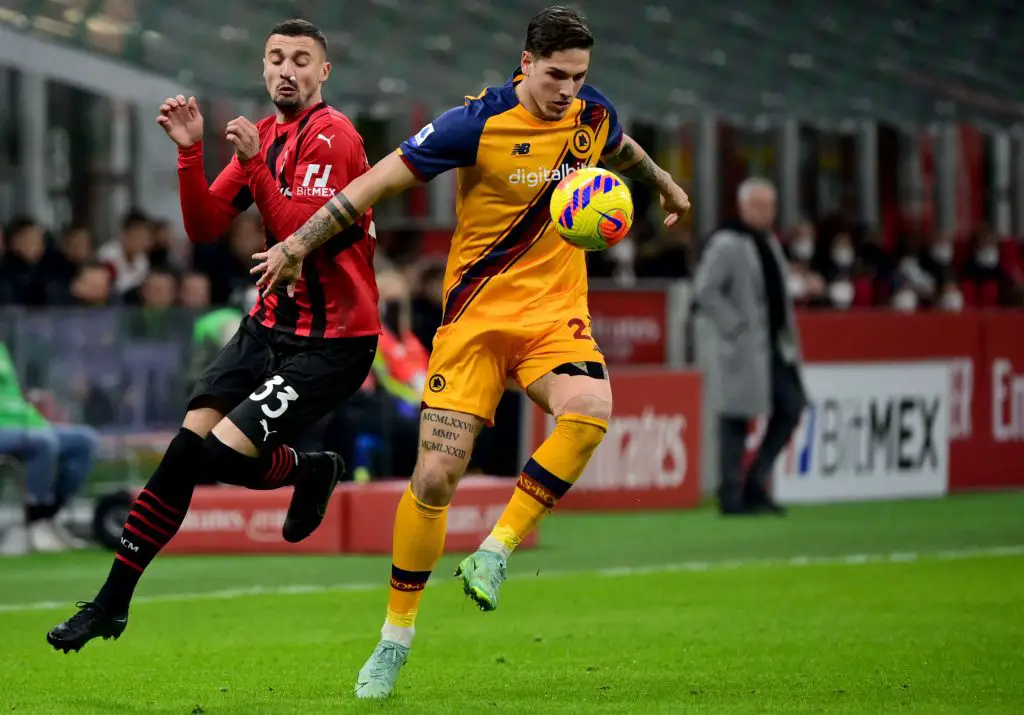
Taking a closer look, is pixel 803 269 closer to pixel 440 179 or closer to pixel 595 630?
pixel 440 179

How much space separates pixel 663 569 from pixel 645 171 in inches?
166

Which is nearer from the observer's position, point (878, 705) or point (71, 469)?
point (878, 705)

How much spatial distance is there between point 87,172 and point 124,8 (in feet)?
13.5

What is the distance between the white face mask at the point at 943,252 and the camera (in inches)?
841

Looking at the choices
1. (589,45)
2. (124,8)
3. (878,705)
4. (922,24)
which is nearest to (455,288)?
(589,45)

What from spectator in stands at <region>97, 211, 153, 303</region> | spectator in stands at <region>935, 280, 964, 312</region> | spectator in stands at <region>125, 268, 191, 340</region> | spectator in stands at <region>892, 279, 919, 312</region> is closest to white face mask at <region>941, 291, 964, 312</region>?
spectator in stands at <region>935, 280, 964, 312</region>

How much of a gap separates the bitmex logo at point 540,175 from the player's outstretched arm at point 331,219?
15.8 inches

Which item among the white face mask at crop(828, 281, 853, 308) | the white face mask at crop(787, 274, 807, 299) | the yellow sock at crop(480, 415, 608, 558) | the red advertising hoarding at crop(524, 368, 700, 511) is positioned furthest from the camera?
the white face mask at crop(828, 281, 853, 308)

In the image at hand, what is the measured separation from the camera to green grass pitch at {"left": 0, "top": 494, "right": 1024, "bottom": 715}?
7.34 meters

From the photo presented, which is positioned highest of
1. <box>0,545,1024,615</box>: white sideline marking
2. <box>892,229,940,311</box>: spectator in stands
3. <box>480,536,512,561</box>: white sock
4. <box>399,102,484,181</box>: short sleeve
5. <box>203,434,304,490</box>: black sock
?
<box>399,102,484,181</box>: short sleeve

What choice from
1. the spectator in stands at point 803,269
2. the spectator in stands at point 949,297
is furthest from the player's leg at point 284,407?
the spectator in stands at point 949,297

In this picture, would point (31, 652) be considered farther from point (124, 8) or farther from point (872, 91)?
point (872, 91)

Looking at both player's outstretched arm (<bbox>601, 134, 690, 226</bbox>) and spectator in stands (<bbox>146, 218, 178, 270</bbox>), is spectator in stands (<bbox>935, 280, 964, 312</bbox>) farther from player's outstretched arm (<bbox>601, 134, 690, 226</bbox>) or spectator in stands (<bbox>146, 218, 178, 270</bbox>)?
player's outstretched arm (<bbox>601, 134, 690, 226</bbox>)

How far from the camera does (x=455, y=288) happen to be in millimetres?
7516
